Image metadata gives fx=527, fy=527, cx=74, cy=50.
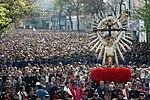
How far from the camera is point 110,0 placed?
74438mm

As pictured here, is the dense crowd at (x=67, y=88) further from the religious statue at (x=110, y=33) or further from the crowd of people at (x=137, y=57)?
the crowd of people at (x=137, y=57)

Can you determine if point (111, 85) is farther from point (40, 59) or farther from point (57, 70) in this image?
point (40, 59)

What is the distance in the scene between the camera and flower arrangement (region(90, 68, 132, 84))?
2373 cm

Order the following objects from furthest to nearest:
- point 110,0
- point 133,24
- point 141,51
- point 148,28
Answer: point 110,0
point 133,24
point 148,28
point 141,51

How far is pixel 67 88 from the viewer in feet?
65.3

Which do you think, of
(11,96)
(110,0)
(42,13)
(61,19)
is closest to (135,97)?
(11,96)

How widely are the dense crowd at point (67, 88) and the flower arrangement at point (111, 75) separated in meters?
0.35

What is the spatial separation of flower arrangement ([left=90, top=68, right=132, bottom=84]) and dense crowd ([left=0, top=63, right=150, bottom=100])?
346mm

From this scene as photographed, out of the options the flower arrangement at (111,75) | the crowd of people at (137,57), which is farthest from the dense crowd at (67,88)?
the crowd of people at (137,57)

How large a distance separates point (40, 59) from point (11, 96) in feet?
55.9

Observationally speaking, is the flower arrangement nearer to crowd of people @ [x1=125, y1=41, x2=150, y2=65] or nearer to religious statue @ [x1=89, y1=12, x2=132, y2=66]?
religious statue @ [x1=89, y1=12, x2=132, y2=66]

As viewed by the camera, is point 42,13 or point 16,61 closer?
point 16,61

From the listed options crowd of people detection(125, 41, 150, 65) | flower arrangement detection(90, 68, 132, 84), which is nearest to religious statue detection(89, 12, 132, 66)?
flower arrangement detection(90, 68, 132, 84)

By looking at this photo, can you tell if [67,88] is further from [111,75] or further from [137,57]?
[137,57]
